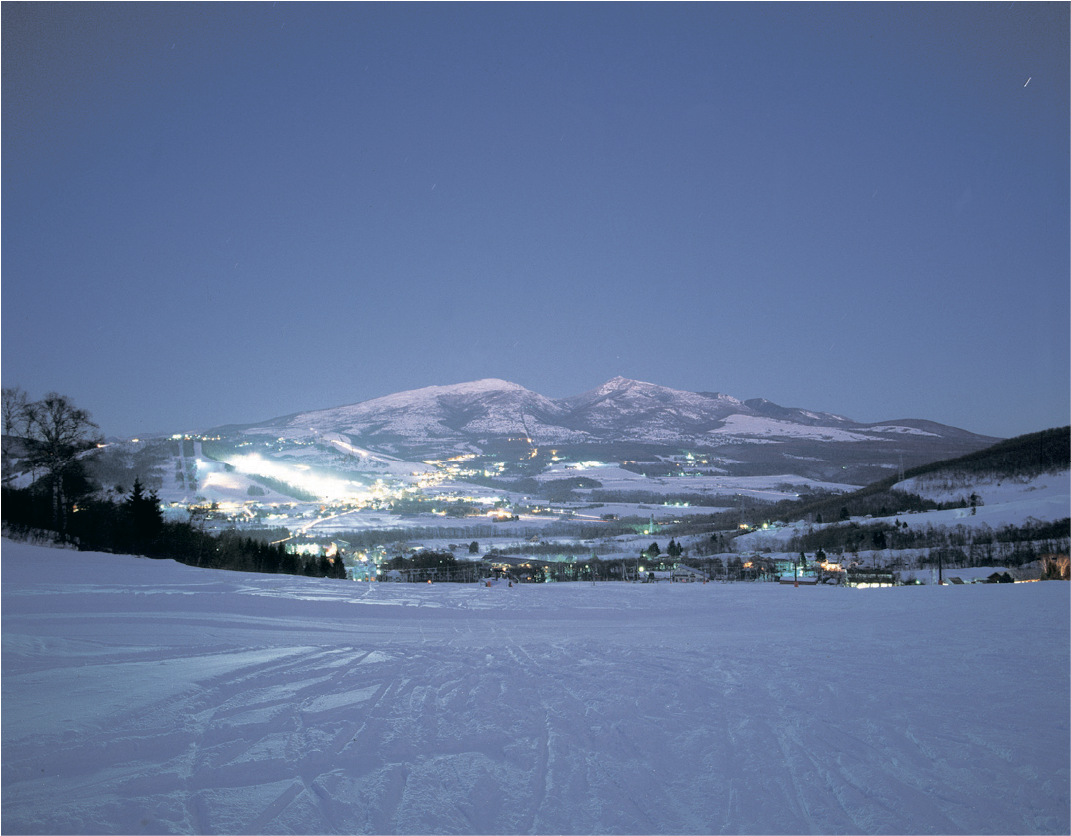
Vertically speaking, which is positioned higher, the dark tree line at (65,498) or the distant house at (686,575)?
the dark tree line at (65,498)

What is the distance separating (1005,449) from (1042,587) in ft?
237

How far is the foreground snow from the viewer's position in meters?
3.96

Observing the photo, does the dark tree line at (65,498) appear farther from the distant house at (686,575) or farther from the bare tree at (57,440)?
the distant house at (686,575)

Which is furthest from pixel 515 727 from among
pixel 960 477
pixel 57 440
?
pixel 960 477

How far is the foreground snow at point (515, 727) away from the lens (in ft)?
13.0

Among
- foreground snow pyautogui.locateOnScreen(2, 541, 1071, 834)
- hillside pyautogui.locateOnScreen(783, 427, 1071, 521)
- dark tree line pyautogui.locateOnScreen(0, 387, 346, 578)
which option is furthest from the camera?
hillside pyautogui.locateOnScreen(783, 427, 1071, 521)

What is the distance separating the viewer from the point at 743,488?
378 ft

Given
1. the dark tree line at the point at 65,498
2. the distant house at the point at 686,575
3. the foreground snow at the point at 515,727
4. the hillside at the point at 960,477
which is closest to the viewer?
the foreground snow at the point at 515,727

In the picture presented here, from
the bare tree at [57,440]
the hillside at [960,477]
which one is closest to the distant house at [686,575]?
the bare tree at [57,440]

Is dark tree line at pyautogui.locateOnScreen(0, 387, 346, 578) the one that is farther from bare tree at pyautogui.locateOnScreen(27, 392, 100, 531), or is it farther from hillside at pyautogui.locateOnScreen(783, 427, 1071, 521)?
hillside at pyautogui.locateOnScreen(783, 427, 1071, 521)

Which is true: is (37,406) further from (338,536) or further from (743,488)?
(743,488)

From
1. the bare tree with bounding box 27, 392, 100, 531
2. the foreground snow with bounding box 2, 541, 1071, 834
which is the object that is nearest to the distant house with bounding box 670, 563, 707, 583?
the foreground snow with bounding box 2, 541, 1071, 834

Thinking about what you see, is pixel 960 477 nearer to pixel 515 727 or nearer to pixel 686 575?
pixel 686 575

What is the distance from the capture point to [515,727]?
5.30 meters
